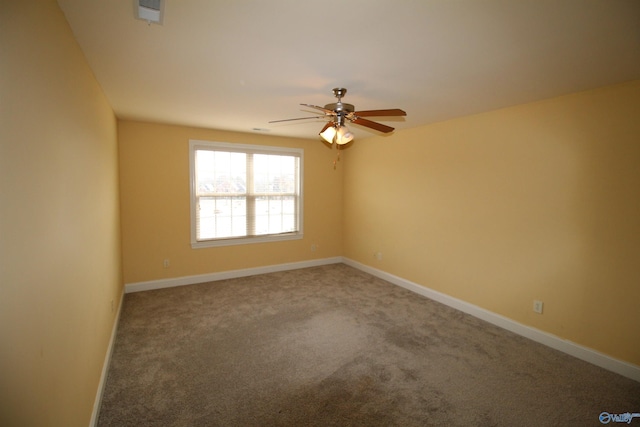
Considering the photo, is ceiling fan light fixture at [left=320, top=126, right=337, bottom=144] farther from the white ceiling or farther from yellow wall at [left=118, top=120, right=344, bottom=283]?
yellow wall at [left=118, top=120, right=344, bottom=283]

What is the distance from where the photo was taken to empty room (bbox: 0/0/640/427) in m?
1.45

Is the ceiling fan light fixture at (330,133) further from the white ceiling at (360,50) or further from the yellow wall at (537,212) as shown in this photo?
the yellow wall at (537,212)

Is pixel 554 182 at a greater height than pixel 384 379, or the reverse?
pixel 554 182

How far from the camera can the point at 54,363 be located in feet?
4.25

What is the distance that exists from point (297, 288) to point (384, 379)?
2317mm

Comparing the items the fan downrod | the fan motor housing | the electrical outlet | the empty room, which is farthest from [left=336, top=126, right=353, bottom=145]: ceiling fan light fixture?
the electrical outlet

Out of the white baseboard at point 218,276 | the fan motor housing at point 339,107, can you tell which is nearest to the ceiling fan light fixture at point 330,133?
the fan motor housing at point 339,107

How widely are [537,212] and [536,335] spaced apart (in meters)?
1.26

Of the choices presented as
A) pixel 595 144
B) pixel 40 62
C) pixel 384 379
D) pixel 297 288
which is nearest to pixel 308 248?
pixel 297 288

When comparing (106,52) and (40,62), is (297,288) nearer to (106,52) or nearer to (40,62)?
(106,52)

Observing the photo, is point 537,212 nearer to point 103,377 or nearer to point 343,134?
point 343,134

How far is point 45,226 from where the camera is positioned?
1.29 metres

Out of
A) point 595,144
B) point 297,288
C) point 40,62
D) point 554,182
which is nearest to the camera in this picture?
point 40,62

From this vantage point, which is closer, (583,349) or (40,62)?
(40,62)
